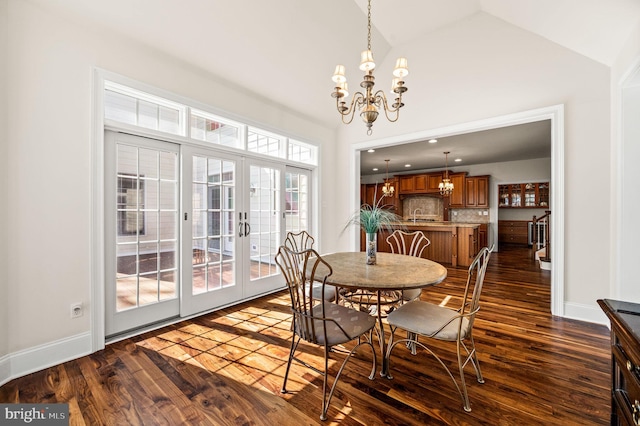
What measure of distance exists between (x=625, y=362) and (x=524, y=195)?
8.70 meters

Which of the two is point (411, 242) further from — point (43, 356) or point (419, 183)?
point (43, 356)

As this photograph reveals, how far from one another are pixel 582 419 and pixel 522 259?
6155 mm

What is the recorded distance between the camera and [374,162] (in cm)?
778

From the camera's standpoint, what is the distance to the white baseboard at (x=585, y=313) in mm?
2829

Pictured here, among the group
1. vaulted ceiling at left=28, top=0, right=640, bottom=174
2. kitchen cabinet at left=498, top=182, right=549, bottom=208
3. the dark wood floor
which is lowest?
the dark wood floor

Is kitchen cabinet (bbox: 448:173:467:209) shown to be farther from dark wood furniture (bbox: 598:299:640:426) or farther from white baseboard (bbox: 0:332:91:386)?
white baseboard (bbox: 0:332:91:386)

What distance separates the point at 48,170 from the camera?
2072 millimetres

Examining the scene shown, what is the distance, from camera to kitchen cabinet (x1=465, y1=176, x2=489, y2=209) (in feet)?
26.8

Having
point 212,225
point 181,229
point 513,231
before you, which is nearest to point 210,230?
point 212,225

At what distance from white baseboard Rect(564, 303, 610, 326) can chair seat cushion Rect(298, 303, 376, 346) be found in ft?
8.64

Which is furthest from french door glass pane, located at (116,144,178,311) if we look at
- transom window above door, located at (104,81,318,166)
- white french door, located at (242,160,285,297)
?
white french door, located at (242,160,285,297)

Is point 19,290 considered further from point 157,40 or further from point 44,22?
point 157,40


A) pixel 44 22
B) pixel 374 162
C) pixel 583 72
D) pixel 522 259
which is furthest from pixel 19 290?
pixel 522 259

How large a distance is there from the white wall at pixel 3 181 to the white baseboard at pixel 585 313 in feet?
16.6
